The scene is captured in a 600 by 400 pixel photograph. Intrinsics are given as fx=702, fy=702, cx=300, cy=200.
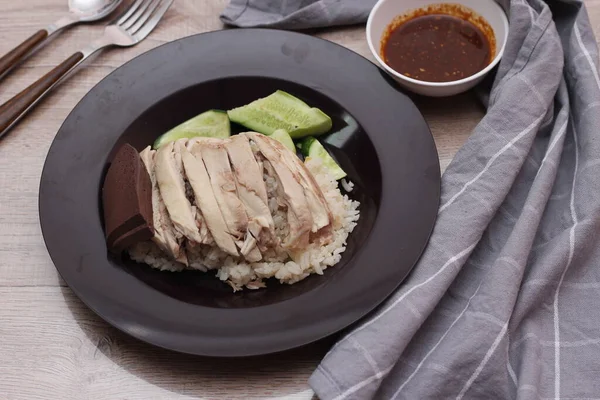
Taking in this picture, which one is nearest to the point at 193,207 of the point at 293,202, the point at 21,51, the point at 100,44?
the point at 293,202

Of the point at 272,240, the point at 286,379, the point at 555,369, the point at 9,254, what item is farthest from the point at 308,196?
the point at 9,254

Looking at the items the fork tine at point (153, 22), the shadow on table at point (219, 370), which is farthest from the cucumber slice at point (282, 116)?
the shadow on table at point (219, 370)

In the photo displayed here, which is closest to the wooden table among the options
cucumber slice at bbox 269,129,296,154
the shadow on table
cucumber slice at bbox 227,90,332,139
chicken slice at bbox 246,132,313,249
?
the shadow on table

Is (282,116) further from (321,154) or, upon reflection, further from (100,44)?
(100,44)

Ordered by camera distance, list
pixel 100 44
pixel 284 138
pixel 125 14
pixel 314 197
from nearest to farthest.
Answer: pixel 314 197 < pixel 284 138 < pixel 100 44 < pixel 125 14

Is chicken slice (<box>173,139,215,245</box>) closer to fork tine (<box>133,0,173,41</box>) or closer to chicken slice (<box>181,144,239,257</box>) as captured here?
chicken slice (<box>181,144,239,257</box>)

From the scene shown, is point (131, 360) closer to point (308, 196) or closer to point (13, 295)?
point (13, 295)
